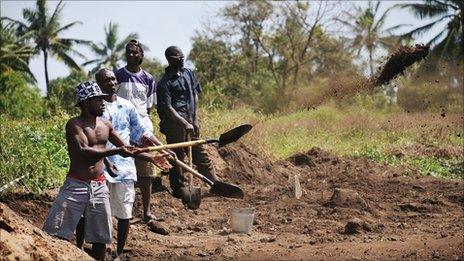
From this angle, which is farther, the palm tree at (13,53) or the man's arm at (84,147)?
the palm tree at (13,53)

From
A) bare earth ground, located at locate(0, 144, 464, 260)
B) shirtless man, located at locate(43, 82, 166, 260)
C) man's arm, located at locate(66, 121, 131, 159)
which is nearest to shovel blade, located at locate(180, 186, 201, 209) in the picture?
bare earth ground, located at locate(0, 144, 464, 260)

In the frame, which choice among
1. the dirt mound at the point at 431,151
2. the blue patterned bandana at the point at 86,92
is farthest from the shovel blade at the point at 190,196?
the dirt mound at the point at 431,151

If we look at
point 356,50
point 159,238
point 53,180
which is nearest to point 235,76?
point 356,50

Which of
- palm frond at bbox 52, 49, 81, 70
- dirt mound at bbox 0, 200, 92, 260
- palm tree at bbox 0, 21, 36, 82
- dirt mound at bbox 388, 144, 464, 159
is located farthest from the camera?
palm frond at bbox 52, 49, 81, 70

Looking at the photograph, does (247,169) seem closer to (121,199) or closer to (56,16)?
(121,199)

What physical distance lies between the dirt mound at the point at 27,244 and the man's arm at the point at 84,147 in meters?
0.66

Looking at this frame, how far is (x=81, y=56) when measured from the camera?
3884cm

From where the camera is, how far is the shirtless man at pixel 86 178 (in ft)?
15.2

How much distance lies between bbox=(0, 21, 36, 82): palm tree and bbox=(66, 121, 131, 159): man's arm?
87.2ft

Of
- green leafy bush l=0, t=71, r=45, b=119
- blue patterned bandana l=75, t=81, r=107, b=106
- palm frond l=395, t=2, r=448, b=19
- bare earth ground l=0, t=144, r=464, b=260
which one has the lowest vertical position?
bare earth ground l=0, t=144, r=464, b=260

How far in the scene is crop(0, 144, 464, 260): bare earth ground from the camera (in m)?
5.58

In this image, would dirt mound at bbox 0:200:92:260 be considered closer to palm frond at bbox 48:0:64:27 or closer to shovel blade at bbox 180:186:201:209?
shovel blade at bbox 180:186:201:209

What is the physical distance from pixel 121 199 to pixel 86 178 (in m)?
0.76

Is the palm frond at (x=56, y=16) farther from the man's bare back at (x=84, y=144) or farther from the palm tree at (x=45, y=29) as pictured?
the man's bare back at (x=84, y=144)
